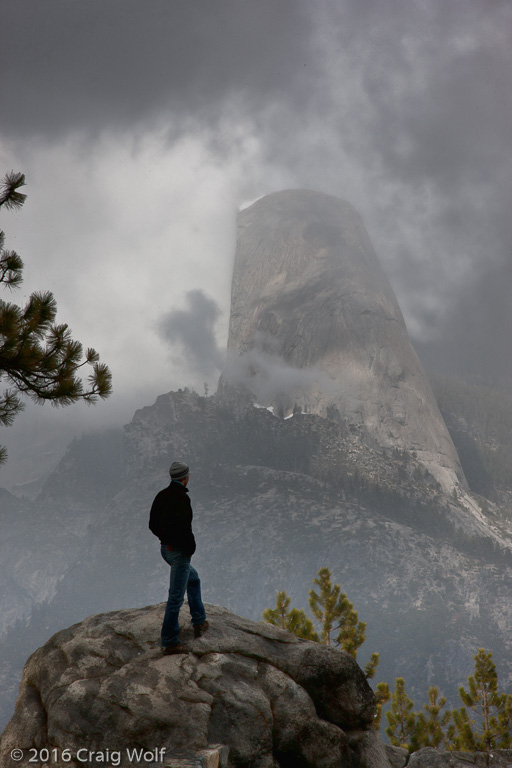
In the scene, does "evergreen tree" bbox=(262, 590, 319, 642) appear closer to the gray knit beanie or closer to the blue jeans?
the blue jeans

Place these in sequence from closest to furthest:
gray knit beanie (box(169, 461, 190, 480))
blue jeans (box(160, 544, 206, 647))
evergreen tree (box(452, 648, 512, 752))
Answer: blue jeans (box(160, 544, 206, 647))
gray knit beanie (box(169, 461, 190, 480))
evergreen tree (box(452, 648, 512, 752))

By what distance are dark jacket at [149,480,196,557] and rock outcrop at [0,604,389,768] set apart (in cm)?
204

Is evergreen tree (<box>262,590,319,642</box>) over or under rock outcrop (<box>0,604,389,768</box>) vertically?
over

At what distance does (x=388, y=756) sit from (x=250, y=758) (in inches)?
183

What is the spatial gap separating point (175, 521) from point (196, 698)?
2.83 m

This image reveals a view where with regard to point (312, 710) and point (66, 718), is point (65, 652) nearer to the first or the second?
point (66, 718)

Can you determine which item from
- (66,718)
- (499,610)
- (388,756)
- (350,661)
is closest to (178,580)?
(66,718)

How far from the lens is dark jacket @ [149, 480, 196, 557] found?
340 inches

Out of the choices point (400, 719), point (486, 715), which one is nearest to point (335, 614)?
point (400, 719)

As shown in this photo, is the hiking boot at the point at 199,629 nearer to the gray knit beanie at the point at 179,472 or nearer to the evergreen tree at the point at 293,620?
the gray knit beanie at the point at 179,472

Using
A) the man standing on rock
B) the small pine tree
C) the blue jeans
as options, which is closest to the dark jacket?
the man standing on rock

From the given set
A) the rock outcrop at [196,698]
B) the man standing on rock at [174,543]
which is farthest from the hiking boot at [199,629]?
the man standing on rock at [174,543]

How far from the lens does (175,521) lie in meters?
8.65

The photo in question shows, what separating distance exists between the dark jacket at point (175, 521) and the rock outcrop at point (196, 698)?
204 centimetres
